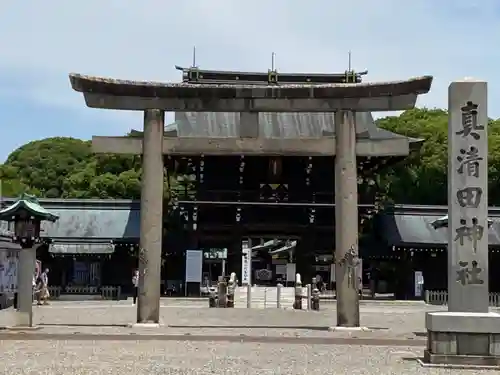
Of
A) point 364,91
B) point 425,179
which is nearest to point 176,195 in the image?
point 425,179

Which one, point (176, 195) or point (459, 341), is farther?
point (176, 195)

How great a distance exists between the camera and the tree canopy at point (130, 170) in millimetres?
47875

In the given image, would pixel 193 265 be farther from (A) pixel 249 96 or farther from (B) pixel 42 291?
(A) pixel 249 96

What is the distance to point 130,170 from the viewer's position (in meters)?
53.8

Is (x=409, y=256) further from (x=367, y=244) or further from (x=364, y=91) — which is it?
(x=364, y=91)

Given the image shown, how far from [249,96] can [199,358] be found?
8.22 meters

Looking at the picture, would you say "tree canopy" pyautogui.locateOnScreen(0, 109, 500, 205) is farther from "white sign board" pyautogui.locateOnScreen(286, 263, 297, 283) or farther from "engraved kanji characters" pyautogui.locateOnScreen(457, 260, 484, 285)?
"engraved kanji characters" pyautogui.locateOnScreen(457, 260, 484, 285)

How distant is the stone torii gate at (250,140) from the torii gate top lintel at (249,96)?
2 centimetres

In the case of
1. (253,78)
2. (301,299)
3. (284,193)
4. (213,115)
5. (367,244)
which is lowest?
(301,299)

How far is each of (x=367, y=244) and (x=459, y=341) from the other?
25.7 metres

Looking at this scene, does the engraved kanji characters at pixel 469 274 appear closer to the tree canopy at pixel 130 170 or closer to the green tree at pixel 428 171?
the tree canopy at pixel 130 170

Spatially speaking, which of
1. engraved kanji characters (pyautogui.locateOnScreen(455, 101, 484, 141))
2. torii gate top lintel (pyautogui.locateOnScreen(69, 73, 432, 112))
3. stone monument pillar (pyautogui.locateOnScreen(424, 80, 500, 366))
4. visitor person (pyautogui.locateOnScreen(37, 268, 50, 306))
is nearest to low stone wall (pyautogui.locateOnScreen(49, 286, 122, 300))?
visitor person (pyautogui.locateOnScreen(37, 268, 50, 306))

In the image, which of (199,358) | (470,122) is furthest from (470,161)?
(199,358)

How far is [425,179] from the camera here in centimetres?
4853
